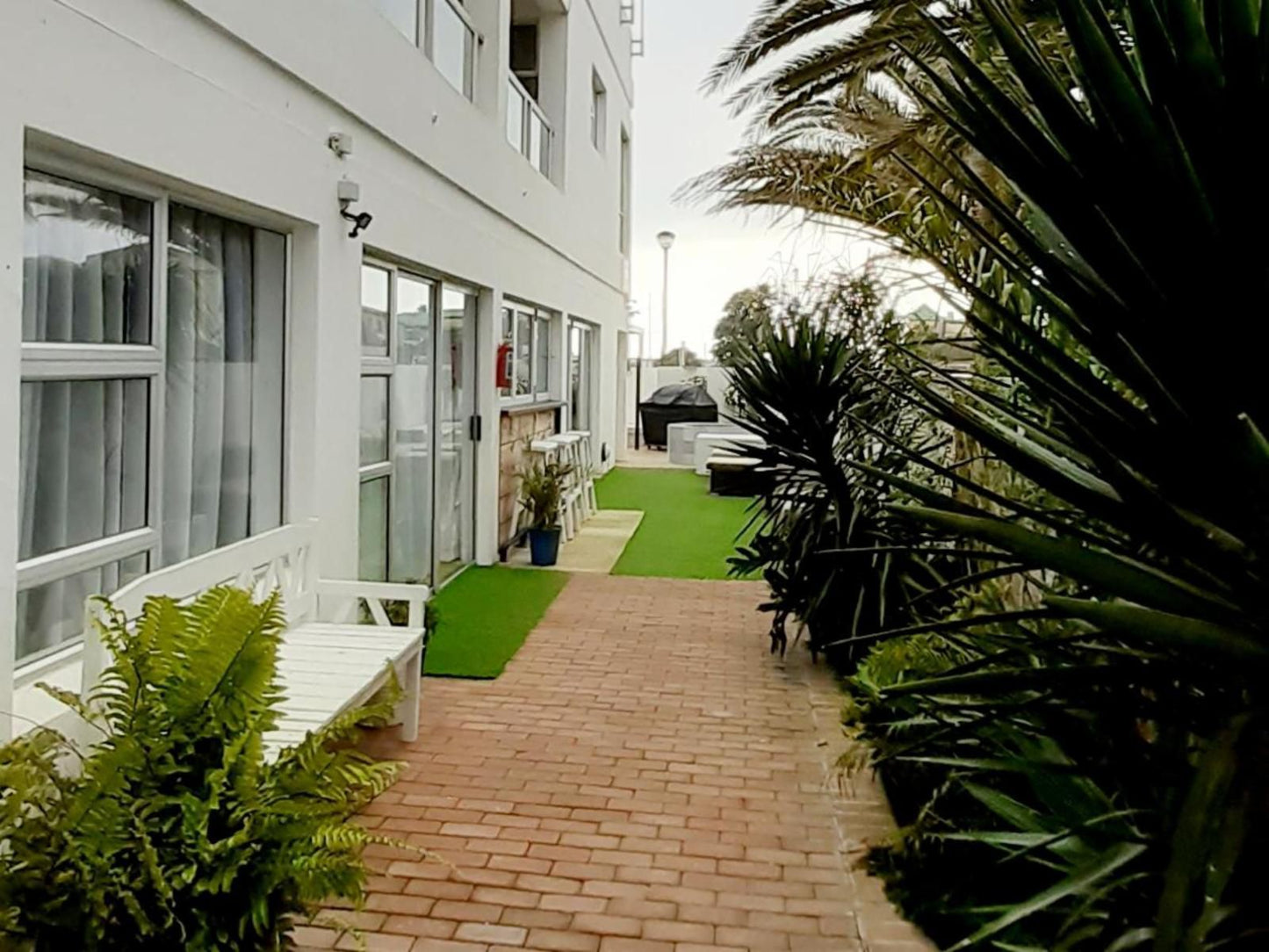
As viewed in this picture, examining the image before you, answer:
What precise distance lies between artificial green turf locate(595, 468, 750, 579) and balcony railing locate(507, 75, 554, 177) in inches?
162

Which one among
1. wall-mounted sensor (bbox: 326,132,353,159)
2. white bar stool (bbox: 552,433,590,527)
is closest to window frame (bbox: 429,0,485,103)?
wall-mounted sensor (bbox: 326,132,353,159)

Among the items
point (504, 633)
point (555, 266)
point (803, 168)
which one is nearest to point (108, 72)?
point (504, 633)

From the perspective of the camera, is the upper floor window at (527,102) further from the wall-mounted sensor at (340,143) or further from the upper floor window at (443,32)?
the wall-mounted sensor at (340,143)

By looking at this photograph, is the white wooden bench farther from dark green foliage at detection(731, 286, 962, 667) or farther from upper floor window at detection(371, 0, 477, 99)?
upper floor window at detection(371, 0, 477, 99)

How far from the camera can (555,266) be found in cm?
1368

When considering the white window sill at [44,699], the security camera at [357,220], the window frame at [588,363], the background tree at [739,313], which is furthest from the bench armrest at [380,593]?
the window frame at [588,363]

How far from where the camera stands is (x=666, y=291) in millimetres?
31109

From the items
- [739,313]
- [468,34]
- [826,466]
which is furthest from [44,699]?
[739,313]

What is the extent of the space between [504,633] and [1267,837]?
6112 mm

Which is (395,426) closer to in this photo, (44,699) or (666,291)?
(44,699)

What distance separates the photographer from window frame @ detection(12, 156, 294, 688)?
3.72 m

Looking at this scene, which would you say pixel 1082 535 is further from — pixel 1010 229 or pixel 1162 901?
pixel 1162 901

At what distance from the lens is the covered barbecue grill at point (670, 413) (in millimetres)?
25797

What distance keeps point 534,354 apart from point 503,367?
2592 mm
